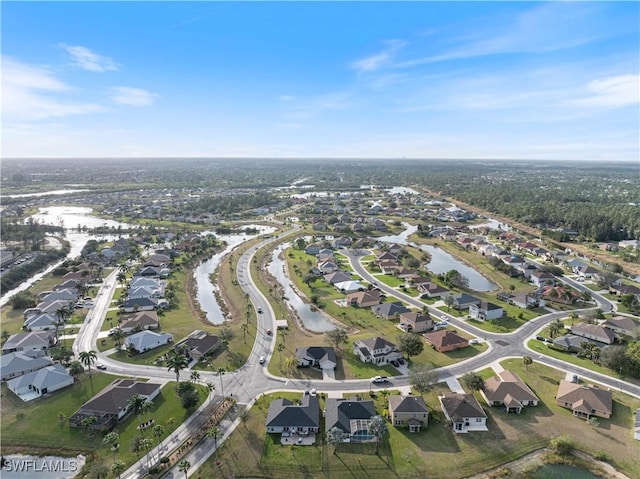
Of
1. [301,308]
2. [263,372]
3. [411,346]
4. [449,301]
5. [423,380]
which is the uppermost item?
[411,346]

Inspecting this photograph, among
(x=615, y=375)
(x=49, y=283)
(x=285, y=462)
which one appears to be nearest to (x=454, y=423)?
(x=285, y=462)

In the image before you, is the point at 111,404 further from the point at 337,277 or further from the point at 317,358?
the point at 337,277

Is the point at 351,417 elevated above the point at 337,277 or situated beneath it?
elevated above

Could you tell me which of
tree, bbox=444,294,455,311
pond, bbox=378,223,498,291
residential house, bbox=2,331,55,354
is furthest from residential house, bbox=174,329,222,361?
pond, bbox=378,223,498,291

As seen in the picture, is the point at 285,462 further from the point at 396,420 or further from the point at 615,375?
the point at 615,375

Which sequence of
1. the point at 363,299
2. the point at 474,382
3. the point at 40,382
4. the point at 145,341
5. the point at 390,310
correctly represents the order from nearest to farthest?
1. the point at 474,382
2. the point at 40,382
3. the point at 145,341
4. the point at 390,310
5. the point at 363,299

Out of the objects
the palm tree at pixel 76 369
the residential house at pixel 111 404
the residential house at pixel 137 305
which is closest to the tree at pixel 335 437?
the residential house at pixel 111 404

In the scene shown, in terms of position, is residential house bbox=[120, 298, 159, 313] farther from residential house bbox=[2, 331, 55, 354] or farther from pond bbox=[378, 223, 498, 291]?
pond bbox=[378, 223, 498, 291]

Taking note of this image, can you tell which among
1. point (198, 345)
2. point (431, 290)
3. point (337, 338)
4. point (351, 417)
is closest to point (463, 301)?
point (431, 290)
